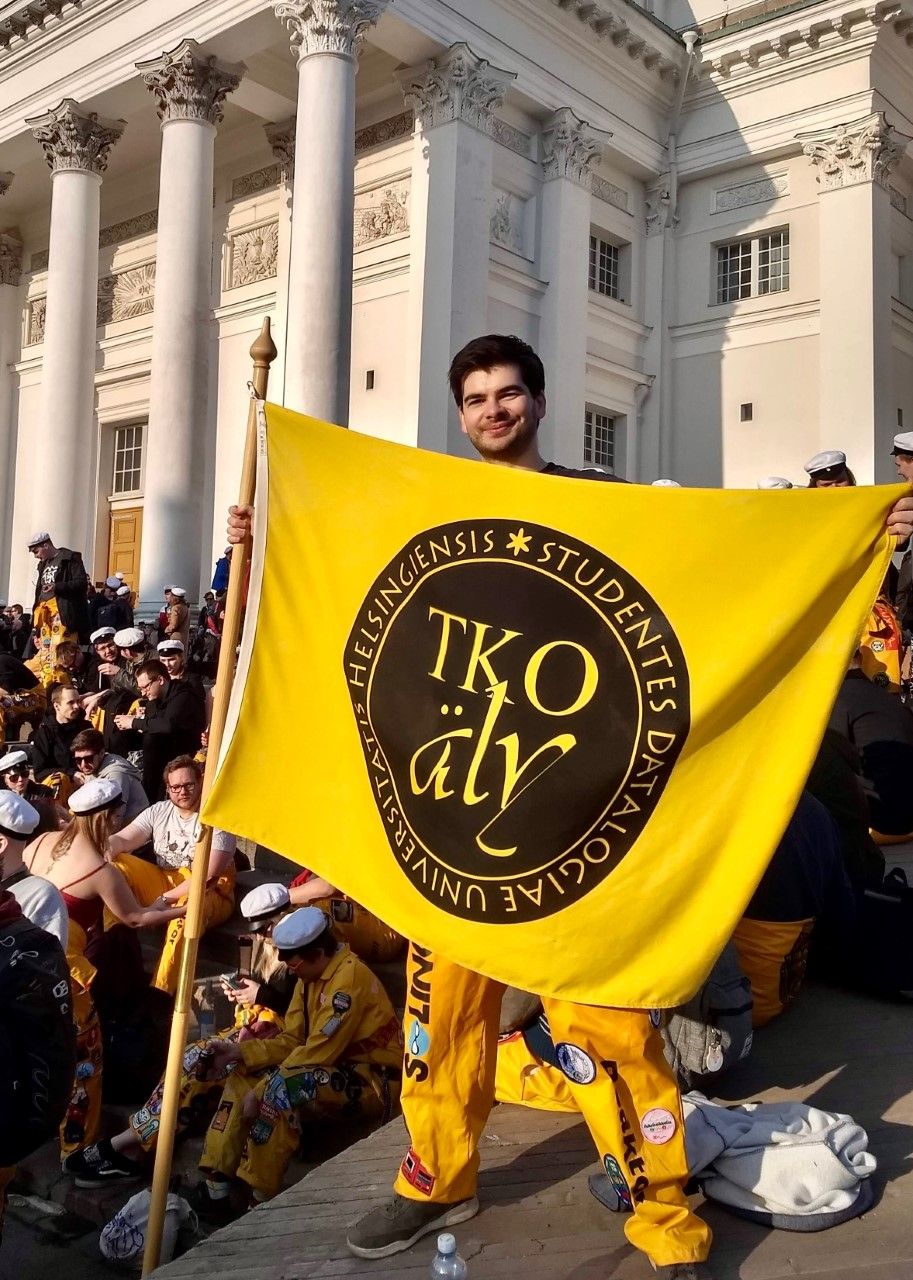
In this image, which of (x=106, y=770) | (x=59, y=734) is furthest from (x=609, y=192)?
(x=106, y=770)

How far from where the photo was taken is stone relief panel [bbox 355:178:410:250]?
18.1m

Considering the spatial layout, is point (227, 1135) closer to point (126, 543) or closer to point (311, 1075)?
point (311, 1075)

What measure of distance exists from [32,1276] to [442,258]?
15260mm

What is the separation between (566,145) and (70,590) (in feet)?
39.2

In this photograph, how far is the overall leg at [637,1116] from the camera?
2500mm

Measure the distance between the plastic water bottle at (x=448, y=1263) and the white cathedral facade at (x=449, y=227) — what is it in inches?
513

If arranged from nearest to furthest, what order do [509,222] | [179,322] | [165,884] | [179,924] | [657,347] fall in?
[179,924]
[165,884]
[179,322]
[509,222]
[657,347]

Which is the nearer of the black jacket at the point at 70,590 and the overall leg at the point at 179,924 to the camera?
the overall leg at the point at 179,924

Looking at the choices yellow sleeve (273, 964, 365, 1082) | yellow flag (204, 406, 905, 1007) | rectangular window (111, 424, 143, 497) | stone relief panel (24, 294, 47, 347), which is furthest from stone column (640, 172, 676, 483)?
yellow flag (204, 406, 905, 1007)

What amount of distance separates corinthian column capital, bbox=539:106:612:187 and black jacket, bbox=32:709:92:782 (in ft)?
45.8

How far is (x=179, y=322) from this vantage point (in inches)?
677

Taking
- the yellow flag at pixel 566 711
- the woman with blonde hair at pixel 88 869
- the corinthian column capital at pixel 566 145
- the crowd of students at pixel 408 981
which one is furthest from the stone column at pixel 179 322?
the yellow flag at pixel 566 711

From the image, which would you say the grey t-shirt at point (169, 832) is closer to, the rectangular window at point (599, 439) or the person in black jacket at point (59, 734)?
the person in black jacket at point (59, 734)

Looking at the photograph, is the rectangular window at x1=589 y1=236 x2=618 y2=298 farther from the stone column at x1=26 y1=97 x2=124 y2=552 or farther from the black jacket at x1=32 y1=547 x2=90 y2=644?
the black jacket at x1=32 y1=547 x2=90 y2=644
